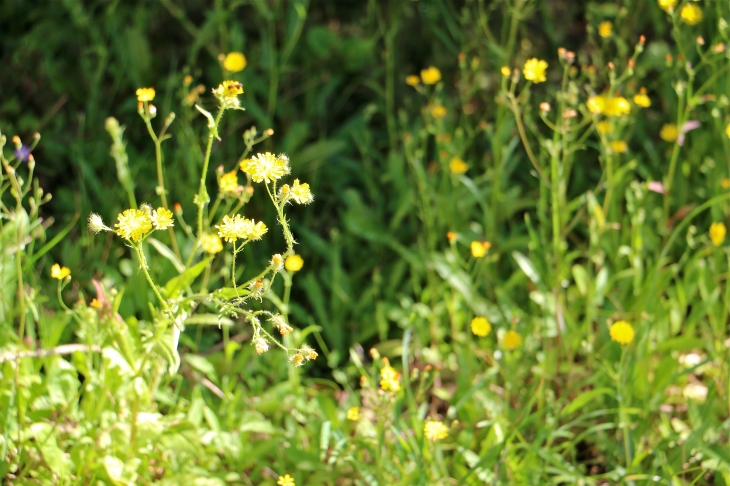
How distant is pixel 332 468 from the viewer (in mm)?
1522

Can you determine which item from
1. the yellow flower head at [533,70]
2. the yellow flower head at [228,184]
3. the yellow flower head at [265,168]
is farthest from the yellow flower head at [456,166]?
the yellow flower head at [265,168]

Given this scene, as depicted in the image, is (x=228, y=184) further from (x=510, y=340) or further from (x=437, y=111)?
(x=437, y=111)

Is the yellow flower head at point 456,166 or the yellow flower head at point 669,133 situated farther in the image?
the yellow flower head at point 669,133

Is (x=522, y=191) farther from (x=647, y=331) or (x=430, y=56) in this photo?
(x=647, y=331)

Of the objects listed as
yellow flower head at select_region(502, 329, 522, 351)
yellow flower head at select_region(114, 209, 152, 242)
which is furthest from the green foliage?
yellow flower head at select_region(114, 209, 152, 242)

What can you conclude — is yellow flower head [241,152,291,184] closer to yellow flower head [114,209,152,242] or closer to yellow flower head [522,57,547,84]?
yellow flower head [114,209,152,242]

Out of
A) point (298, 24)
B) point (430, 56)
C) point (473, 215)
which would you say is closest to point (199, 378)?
point (473, 215)

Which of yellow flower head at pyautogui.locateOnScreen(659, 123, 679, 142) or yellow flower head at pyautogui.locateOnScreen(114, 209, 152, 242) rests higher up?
yellow flower head at pyautogui.locateOnScreen(114, 209, 152, 242)

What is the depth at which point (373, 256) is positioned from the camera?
2.17 m

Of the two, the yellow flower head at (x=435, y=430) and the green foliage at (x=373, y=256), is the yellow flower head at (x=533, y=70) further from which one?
the yellow flower head at (x=435, y=430)

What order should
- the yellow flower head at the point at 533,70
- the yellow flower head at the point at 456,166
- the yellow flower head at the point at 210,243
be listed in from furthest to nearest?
the yellow flower head at the point at 456,166, the yellow flower head at the point at 533,70, the yellow flower head at the point at 210,243

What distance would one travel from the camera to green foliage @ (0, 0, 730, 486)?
144 centimetres

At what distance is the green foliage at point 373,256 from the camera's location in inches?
56.6

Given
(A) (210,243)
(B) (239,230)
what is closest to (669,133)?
(A) (210,243)
